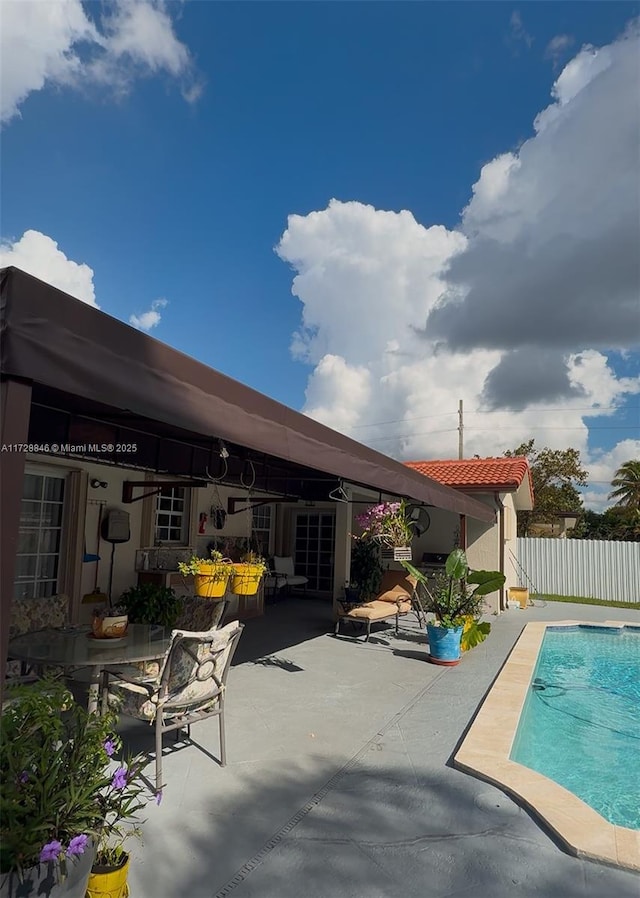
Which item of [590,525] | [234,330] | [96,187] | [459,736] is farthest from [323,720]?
[590,525]

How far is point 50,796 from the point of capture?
6.81 ft

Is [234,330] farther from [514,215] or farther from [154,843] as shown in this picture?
[154,843]

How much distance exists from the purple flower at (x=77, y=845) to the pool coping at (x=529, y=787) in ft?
8.64

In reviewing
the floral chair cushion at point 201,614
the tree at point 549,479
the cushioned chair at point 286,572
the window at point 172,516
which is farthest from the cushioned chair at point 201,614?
the tree at point 549,479

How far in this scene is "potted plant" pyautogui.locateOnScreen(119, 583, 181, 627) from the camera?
25.4ft

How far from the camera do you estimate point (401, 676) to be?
723cm

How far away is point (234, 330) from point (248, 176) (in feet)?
14.6

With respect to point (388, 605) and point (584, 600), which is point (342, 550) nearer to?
point (388, 605)

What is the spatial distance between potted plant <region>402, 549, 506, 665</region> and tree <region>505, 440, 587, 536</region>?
17.8 m

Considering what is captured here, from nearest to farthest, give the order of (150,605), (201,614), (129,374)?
(129,374) < (201,614) < (150,605)

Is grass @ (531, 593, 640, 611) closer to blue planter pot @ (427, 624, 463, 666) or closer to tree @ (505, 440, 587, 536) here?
tree @ (505, 440, 587, 536)

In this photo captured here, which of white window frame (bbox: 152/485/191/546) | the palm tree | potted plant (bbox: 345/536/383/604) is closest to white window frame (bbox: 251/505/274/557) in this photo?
potted plant (bbox: 345/536/383/604)

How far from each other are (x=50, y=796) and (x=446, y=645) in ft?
22.2

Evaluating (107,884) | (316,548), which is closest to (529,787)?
(107,884)
